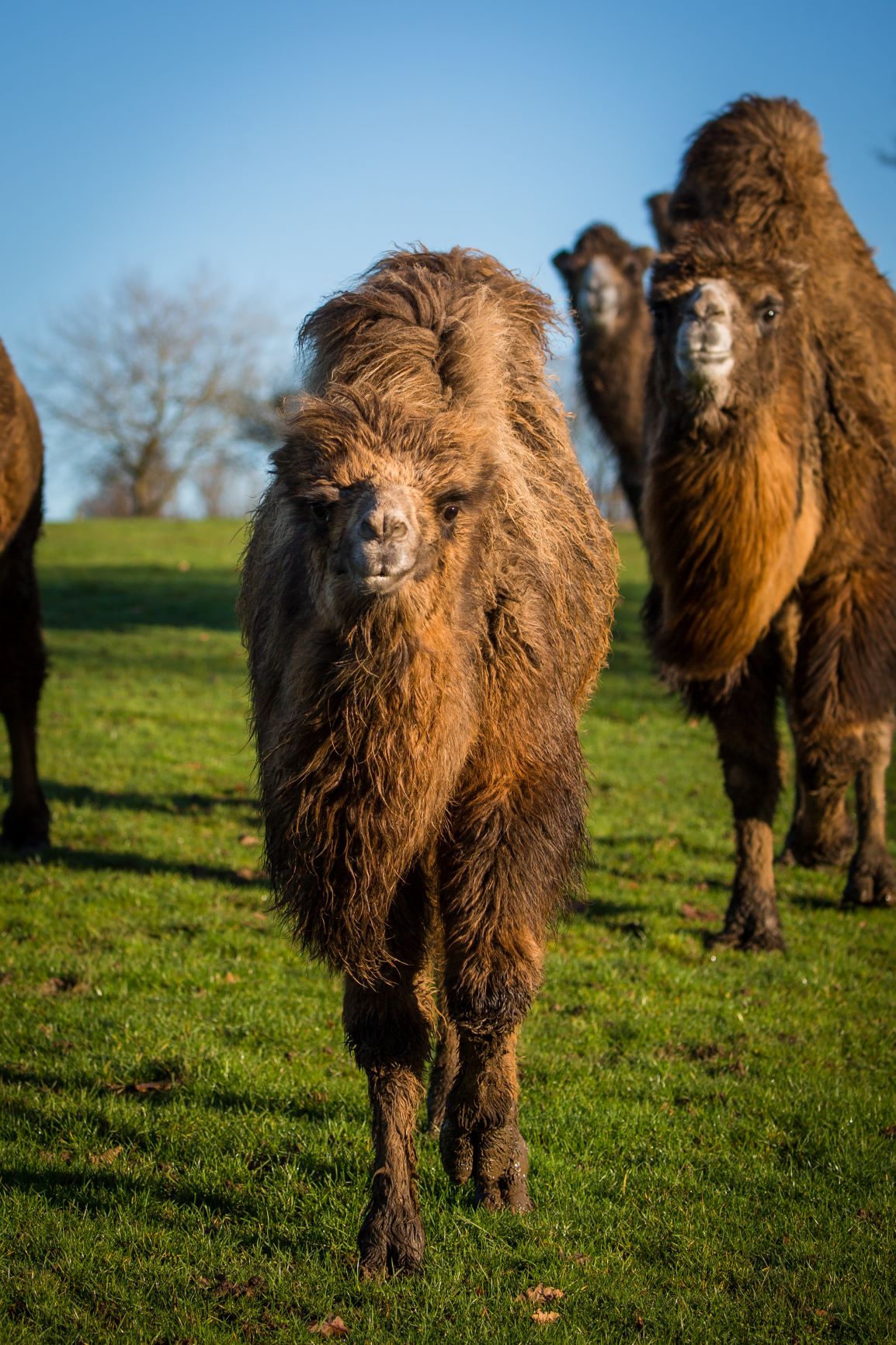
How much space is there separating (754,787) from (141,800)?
5274 mm

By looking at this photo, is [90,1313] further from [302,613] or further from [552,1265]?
[302,613]

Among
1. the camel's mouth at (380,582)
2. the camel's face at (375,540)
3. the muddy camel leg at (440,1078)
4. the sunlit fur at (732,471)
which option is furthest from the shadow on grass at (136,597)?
the camel's mouth at (380,582)

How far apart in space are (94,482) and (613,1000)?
4407cm

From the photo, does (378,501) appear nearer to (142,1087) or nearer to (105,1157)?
(105,1157)

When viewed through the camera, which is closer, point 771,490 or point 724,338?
point 724,338

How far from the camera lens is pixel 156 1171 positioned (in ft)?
14.9

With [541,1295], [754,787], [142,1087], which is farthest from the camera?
[754,787]

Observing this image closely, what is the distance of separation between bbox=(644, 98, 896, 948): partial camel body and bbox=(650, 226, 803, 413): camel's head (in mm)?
10

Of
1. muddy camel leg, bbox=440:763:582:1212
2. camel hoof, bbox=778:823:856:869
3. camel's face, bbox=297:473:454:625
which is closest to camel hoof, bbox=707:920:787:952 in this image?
camel hoof, bbox=778:823:856:869

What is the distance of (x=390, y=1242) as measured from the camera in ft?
12.9

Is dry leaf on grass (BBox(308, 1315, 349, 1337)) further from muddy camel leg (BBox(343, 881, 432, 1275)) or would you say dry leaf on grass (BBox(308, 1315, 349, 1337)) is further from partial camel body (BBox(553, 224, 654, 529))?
partial camel body (BBox(553, 224, 654, 529))

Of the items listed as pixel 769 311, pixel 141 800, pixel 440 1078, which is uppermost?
pixel 769 311

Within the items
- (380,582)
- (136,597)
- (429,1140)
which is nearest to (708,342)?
(380,582)

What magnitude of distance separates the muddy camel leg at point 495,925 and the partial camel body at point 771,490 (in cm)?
290
